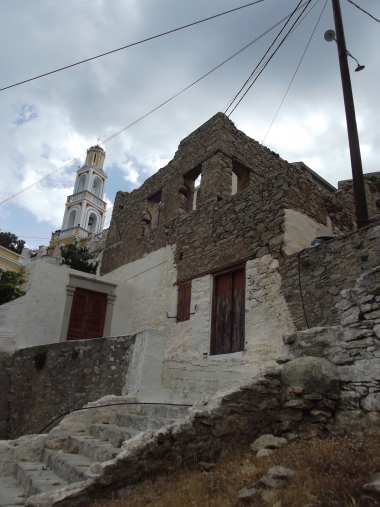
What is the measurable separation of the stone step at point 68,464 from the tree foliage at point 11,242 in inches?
1105

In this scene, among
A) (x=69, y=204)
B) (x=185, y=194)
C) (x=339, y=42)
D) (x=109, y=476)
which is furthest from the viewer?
(x=69, y=204)

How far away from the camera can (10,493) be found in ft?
15.3

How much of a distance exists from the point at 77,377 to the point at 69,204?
38413 mm

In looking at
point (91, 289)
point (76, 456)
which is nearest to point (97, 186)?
point (91, 289)

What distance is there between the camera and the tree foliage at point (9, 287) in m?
12.7

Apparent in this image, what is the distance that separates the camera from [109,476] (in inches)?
155

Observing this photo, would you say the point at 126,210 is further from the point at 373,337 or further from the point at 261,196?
the point at 373,337

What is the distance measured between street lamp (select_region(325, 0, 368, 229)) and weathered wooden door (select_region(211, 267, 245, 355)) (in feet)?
9.17

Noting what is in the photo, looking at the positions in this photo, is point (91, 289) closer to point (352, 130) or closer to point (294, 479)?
point (352, 130)

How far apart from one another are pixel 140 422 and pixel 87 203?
40438 millimetres

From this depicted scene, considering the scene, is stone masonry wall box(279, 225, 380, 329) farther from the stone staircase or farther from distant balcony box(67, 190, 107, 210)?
distant balcony box(67, 190, 107, 210)

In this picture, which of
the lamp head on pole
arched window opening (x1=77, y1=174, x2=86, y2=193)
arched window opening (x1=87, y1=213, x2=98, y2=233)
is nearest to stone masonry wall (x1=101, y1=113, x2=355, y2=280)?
the lamp head on pole

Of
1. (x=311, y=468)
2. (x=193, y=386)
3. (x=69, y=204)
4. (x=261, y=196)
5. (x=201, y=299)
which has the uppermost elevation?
(x=69, y=204)

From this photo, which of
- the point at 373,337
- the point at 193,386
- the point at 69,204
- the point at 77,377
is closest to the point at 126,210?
the point at 77,377
